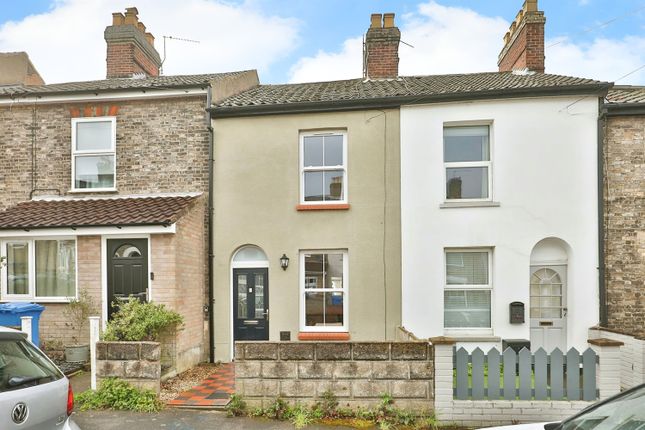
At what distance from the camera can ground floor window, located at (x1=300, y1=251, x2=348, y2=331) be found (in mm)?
9375

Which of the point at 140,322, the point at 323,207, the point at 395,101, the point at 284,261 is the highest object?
the point at 395,101

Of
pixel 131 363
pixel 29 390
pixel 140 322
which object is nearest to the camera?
pixel 29 390

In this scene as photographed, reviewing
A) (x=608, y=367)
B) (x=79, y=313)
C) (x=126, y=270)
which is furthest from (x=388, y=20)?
(x=79, y=313)

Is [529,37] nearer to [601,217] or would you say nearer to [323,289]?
[601,217]

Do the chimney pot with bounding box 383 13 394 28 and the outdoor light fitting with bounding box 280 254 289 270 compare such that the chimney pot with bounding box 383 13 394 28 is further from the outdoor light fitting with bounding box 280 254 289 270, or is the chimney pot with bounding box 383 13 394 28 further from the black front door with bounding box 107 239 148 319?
the black front door with bounding box 107 239 148 319

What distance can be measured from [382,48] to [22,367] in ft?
38.4

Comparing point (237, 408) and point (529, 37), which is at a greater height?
point (529, 37)

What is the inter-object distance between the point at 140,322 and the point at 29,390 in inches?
147

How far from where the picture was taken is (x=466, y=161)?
929 centimetres

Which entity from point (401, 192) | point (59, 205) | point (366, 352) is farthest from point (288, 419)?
point (59, 205)

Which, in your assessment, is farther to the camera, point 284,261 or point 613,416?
point 284,261

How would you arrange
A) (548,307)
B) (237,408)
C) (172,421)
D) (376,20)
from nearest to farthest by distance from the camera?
(172,421) < (237,408) < (548,307) < (376,20)

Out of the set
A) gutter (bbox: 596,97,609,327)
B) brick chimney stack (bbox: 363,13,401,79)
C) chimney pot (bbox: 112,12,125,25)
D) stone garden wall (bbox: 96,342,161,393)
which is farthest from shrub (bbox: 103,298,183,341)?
chimney pot (bbox: 112,12,125,25)

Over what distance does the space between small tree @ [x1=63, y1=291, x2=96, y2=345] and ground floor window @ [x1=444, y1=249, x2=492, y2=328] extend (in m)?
7.50
